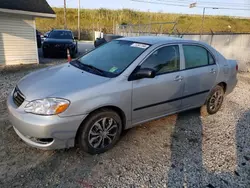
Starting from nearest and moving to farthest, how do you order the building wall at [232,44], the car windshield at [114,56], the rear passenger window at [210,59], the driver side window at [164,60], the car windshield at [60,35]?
1. the car windshield at [114,56]
2. the driver side window at [164,60]
3. the rear passenger window at [210,59]
4. the building wall at [232,44]
5. the car windshield at [60,35]

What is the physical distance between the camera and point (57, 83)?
Answer: 2895 millimetres

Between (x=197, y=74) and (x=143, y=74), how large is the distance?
4.45 ft

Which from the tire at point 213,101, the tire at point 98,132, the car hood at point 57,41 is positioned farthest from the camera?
the car hood at point 57,41

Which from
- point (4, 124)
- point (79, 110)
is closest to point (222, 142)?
point (79, 110)

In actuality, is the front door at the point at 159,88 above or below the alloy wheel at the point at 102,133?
above

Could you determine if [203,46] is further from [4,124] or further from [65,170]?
[4,124]

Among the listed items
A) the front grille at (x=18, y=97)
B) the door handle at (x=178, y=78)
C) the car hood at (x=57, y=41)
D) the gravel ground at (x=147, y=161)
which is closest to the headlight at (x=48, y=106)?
the front grille at (x=18, y=97)

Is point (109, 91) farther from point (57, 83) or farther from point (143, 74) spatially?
point (57, 83)

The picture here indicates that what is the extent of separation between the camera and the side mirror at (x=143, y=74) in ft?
10.0

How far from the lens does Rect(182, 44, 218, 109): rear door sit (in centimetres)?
382

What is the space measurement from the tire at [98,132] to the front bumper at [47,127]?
119mm

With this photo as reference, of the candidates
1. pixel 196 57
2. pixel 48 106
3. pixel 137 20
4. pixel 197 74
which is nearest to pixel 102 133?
pixel 48 106

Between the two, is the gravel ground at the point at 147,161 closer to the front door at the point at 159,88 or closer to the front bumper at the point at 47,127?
the front bumper at the point at 47,127

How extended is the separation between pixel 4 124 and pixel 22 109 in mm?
1369
